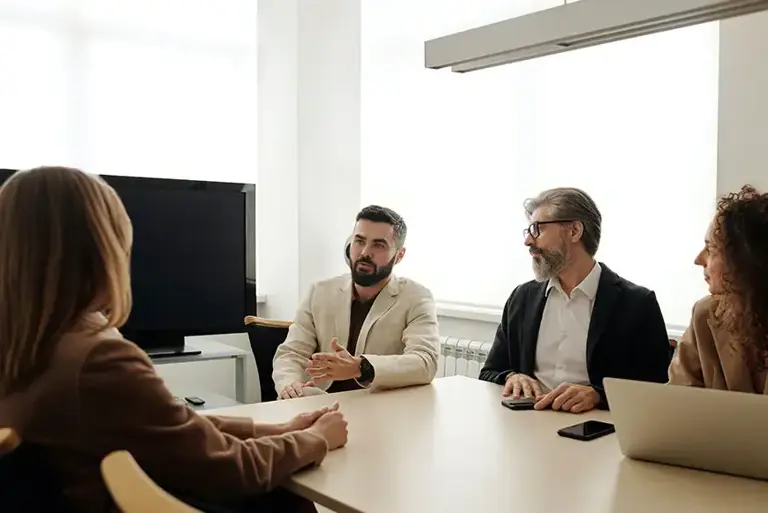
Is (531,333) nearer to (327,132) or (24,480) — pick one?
(24,480)

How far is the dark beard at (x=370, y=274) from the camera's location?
3.25m

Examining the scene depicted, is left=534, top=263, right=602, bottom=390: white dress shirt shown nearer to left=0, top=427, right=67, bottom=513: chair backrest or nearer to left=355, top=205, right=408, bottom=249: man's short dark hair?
left=355, top=205, right=408, bottom=249: man's short dark hair

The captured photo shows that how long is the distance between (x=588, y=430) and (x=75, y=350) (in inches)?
48.4

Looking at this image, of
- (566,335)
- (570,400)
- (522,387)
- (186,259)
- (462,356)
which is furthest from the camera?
(462,356)

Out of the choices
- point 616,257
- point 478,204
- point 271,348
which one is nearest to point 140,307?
point 271,348

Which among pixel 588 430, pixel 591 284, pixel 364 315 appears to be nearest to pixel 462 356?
pixel 364 315

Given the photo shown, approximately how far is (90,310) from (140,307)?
229 centimetres

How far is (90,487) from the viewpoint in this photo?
59.0 inches

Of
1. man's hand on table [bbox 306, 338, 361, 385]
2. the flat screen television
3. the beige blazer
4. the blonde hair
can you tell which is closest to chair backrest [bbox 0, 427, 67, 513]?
the blonde hair

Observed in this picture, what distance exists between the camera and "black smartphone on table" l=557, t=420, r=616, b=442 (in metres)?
2.02

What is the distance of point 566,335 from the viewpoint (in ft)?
9.33

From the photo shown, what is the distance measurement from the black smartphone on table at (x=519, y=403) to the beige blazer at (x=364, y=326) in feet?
1.63

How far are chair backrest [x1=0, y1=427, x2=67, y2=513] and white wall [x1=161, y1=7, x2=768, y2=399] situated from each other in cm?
287

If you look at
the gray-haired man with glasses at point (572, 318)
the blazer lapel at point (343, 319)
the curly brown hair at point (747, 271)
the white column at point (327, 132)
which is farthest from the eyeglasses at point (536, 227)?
the white column at point (327, 132)
